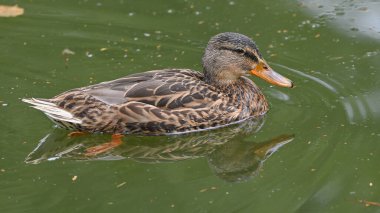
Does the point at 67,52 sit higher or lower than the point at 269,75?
lower

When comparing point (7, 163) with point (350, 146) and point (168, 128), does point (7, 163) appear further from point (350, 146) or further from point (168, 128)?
point (350, 146)

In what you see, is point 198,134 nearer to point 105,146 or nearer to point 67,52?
point 105,146

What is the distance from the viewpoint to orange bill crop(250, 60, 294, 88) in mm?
9141

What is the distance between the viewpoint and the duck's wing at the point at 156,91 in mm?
8695

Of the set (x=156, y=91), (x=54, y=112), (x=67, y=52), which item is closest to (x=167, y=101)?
(x=156, y=91)

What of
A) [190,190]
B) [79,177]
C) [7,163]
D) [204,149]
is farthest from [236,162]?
[7,163]

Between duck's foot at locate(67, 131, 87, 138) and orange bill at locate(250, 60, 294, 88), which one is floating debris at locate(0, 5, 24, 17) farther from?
orange bill at locate(250, 60, 294, 88)

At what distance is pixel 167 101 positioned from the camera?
8.71m

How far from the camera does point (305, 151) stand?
8188mm

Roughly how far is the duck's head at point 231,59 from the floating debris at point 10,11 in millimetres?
3594

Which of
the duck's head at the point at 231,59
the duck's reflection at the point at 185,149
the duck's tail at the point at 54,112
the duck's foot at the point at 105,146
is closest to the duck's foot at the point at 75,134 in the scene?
the duck's reflection at the point at 185,149

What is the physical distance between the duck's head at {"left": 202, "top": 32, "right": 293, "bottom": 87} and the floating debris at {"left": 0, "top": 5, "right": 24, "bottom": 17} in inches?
142

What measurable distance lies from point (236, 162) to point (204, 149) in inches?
15.1

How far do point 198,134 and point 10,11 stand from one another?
410 cm
